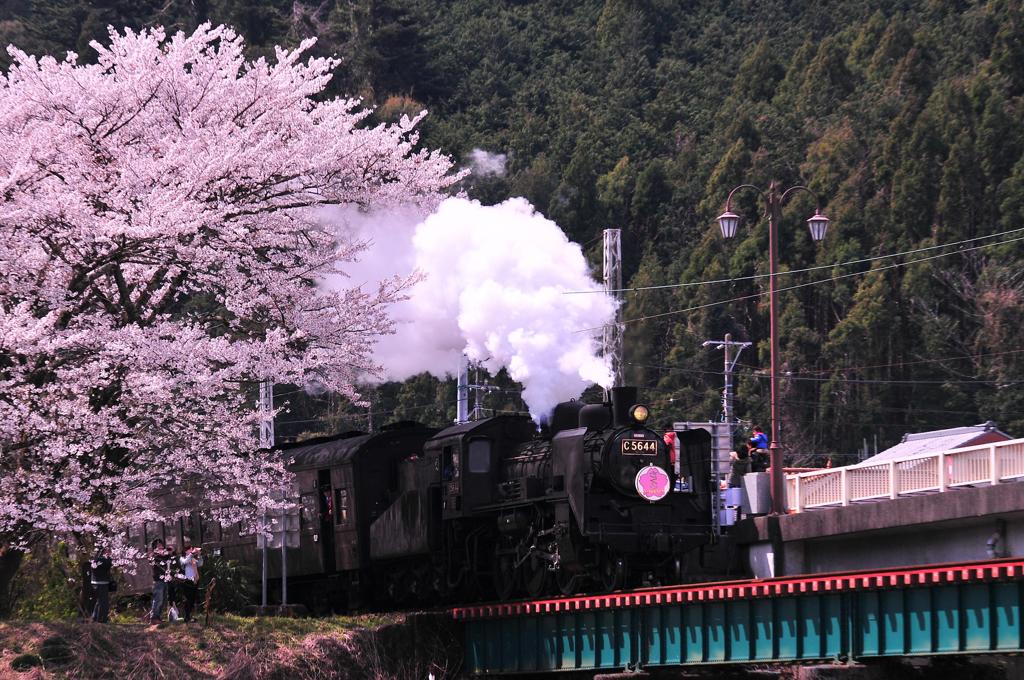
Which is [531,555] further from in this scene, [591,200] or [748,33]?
[748,33]

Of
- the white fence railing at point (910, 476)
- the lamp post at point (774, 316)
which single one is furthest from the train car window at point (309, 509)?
the white fence railing at point (910, 476)

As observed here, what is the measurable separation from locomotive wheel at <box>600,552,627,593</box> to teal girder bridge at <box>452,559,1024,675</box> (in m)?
0.91

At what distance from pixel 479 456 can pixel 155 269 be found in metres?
6.66

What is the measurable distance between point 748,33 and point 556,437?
299 feet

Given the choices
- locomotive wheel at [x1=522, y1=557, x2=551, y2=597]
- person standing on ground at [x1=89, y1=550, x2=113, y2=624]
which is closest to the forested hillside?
locomotive wheel at [x1=522, y1=557, x2=551, y2=597]

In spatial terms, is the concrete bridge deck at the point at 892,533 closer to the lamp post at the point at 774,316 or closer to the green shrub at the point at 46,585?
the lamp post at the point at 774,316

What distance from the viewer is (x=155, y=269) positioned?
86.7ft

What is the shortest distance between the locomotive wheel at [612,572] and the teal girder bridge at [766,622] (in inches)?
35.7

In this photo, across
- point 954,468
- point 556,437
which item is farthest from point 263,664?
point 954,468

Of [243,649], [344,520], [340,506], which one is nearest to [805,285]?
[340,506]

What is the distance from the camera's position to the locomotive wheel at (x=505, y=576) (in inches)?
1018

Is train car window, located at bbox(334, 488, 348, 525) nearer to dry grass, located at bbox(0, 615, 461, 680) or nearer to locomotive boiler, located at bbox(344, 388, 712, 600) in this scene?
locomotive boiler, located at bbox(344, 388, 712, 600)

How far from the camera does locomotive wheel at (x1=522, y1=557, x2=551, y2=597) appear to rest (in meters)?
25.0

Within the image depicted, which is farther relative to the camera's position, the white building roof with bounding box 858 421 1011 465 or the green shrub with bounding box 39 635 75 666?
the white building roof with bounding box 858 421 1011 465
